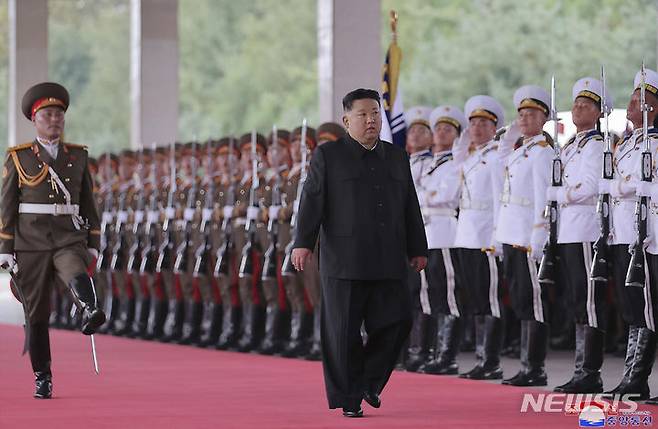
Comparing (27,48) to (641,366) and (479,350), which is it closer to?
(479,350)

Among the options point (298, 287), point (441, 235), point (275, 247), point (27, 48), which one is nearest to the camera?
point (441, 235)

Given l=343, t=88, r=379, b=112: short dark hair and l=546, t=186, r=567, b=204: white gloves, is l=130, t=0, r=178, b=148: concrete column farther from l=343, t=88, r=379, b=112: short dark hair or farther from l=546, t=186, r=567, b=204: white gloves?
l=343, t=88, r=379, b=112: short dark hair

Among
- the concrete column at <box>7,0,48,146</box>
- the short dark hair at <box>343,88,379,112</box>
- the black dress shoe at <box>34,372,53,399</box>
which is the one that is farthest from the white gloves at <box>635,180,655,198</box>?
the concrete column at <box>7,0,48,146</box>

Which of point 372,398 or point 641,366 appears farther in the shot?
point 641,366

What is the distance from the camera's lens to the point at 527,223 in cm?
1030

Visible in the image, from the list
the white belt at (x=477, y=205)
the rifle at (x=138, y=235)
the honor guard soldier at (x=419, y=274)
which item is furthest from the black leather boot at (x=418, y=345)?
the rifle at (x=138, y=235)

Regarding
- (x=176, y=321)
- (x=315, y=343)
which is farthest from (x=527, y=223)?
(x=176, y=321)

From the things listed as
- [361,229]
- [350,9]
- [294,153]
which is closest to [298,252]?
[361,229]

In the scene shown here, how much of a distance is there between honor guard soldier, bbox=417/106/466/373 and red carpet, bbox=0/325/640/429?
582 mm

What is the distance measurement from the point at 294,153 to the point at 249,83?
31.8 m

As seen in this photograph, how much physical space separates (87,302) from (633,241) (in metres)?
3.17

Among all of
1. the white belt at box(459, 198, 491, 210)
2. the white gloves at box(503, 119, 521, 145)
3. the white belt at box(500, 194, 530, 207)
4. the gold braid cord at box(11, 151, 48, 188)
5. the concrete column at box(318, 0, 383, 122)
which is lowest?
the white belt at box(459, 198, 491, 210)

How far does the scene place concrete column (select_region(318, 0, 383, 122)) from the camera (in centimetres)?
1616

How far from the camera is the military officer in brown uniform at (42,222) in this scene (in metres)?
9.55
